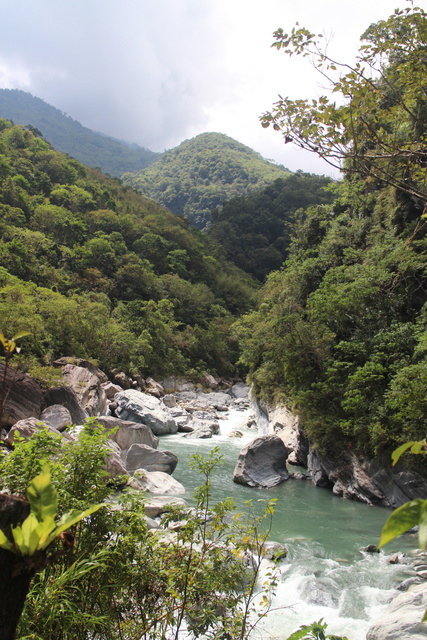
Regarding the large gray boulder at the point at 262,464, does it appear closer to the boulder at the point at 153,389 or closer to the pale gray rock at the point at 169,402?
the pale gray rock at the point at 169,402

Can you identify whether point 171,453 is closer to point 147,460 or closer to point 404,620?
point 147,460

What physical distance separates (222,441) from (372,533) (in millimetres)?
9324

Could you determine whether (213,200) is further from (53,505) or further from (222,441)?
(53,505)

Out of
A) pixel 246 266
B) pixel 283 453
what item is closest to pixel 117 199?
pixel 246 266

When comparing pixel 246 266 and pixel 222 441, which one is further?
pixel 246 266

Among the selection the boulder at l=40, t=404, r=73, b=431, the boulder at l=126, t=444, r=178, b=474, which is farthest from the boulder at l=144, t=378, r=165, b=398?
the boulder at l=126, t=444, r=178, b=474

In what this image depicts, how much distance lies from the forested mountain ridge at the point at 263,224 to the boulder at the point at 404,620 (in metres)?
50.0

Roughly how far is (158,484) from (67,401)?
18.4ft

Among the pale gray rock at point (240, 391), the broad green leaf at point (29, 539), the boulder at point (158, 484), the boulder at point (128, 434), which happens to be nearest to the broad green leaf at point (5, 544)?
the broad green leaf at point (29, 539)

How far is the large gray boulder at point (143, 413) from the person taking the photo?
54.2 feet

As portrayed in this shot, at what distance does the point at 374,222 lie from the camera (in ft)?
49.1

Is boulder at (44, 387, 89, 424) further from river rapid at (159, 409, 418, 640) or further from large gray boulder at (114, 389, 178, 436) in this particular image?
river rapid at (159, 409, 418, 640)

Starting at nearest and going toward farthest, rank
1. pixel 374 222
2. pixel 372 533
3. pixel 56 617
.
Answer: pixel 56 617 < pixel 372 533 < pixel 374 222

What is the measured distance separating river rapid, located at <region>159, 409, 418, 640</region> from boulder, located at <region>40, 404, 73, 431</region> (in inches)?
153
